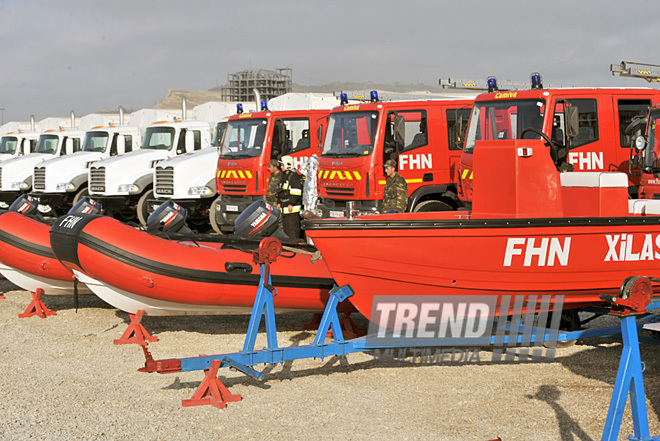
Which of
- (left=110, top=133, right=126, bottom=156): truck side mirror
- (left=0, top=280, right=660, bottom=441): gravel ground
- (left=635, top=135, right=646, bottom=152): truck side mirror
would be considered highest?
(left=110, top=133, right=126, bottom=156): truck side mirror

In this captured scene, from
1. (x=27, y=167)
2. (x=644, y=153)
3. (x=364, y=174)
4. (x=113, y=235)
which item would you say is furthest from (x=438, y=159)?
(x=27, y=167)

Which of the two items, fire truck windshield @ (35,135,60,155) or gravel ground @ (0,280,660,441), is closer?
gravel ground @ (0,280,660,441)

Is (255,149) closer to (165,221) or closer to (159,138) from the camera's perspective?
(159,138)

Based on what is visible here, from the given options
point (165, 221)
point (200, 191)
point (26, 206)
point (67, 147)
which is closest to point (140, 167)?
point (200, 191)

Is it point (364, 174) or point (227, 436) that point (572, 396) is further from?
point (364, 174)

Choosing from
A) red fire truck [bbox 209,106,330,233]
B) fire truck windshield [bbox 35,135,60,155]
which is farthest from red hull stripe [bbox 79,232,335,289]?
fire truck windshield [bbox 35,135,60,155]

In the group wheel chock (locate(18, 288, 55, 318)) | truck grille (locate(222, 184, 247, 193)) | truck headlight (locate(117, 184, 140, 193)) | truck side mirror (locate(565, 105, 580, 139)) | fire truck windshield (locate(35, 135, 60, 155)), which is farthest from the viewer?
fire truck windshield (locate(35, 135, 60, 155))

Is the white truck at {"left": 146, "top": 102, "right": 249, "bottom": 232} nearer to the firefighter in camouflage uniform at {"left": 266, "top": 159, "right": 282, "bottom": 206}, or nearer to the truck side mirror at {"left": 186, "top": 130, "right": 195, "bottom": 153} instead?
the truck side mirror at {"left": 186, "top": 130, "right": 195, "bottom": 153}

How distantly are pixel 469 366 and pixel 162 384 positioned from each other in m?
2.45

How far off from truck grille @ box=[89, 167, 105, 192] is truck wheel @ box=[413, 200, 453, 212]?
25.9 feet

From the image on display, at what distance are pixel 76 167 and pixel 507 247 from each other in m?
14.8

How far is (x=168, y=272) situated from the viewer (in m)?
6.56

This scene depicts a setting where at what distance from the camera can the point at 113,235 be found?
6629 mm

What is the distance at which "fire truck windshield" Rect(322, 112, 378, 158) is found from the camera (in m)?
11.3
